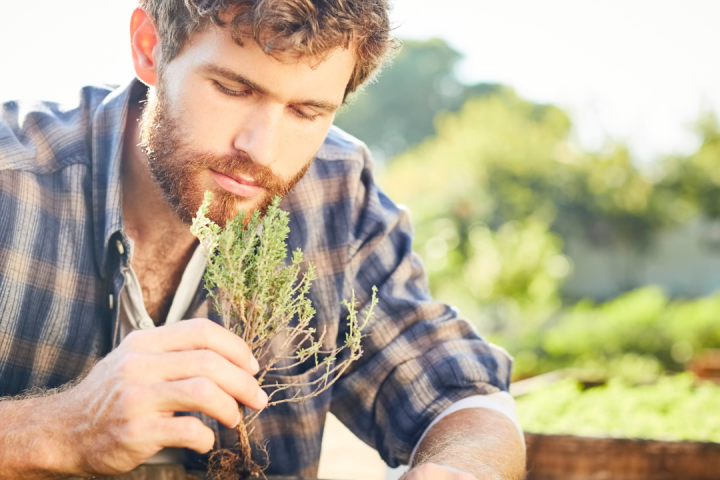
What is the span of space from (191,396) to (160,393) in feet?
0.21

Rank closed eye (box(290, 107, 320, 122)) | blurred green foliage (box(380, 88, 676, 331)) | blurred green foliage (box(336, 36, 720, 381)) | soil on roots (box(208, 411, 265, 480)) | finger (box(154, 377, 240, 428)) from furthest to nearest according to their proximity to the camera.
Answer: blurred green foliage (box(380, 88, 676, 331)), blurred green foliage (box(336, 36, 720, 381)), closed eye (box(290, 107, 320, 122)), soil on roots (box(208, 411, 265, 480)), finger (box(154, 377, 240, 428))

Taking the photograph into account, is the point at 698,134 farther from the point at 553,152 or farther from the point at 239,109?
the point at 239,109

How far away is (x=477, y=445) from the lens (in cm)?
179

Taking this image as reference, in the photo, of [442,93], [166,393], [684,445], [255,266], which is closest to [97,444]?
[166,393]

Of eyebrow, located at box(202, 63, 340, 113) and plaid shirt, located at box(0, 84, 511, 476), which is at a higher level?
eyebrow, located at box(202, 63, 340, 113)

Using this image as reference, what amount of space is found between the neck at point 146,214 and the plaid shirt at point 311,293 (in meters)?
0.13

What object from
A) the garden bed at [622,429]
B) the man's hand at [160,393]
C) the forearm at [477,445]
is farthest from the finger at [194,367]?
the garden bed at [622,429]

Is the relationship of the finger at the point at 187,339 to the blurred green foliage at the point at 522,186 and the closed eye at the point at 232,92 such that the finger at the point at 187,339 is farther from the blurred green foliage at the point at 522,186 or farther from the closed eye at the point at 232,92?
the blurred green foliage at the point at 522,186

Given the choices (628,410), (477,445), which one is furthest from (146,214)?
(628,410)

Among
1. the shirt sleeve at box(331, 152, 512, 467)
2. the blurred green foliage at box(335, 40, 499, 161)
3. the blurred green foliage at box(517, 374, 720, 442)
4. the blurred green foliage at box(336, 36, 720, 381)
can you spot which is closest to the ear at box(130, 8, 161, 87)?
the shirt sleeve at box(331, 152, 512, 467)

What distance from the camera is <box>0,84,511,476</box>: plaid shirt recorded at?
1985 millimetres

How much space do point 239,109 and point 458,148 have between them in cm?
2713

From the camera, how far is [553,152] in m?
30.0

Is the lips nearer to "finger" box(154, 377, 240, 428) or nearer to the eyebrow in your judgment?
the eyebrow
